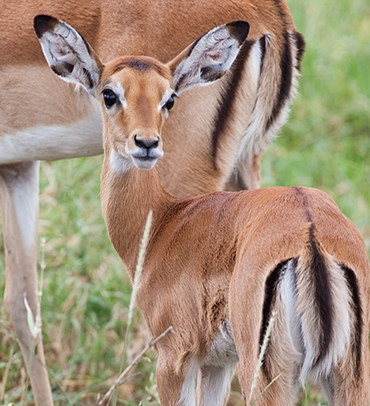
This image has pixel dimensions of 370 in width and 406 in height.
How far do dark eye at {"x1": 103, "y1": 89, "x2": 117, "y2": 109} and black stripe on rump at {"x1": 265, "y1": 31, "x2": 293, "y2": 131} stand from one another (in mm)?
836

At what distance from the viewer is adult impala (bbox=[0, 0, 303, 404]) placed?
315 centimetres

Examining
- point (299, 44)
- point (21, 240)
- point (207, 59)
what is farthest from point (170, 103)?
point (21, 240)

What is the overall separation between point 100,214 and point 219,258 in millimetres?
2363

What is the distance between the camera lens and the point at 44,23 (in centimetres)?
285

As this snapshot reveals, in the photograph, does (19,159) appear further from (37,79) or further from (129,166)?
(129,166)

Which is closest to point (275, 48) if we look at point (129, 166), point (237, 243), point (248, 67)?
point (248, 67)

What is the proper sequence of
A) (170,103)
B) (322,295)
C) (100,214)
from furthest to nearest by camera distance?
(100,214) → (170,103) → (322,295)

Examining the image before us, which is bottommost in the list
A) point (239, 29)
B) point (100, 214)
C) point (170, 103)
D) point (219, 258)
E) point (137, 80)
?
point (100, 214)

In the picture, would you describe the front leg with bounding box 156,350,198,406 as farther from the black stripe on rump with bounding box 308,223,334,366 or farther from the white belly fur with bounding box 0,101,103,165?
the white belly fur with bounding box 0,101,103,165

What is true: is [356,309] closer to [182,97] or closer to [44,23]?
[182,97]

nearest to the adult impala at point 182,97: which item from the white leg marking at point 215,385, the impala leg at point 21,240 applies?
the impala leg at point 21,240

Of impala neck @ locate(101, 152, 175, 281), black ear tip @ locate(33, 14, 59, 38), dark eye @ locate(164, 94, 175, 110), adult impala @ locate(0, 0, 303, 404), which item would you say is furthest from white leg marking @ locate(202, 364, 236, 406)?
black ear tip @ locate(33, 14, 59, 38)

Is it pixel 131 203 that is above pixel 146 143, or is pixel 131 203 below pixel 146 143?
below

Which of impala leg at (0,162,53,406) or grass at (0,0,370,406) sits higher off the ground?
impala leg at (0,162,53,406)
